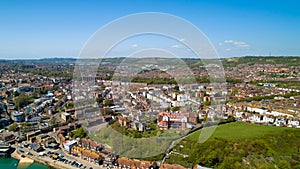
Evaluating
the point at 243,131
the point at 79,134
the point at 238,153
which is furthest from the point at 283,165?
the point at 79,134

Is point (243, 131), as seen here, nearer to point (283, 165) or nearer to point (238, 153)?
point (238, 153)

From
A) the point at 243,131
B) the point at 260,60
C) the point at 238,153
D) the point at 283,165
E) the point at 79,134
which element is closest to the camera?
the point at 283,165

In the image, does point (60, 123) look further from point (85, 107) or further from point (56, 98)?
point (56, 98)

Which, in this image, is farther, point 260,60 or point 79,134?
point 260,60

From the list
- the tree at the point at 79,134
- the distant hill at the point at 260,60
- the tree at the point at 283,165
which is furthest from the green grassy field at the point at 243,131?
the distant hill at the point at 260,60

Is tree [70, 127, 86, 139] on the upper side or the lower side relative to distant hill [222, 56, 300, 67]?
lower

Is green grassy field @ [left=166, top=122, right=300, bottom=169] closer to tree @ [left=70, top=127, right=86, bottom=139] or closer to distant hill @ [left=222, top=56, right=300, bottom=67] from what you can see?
tree @ [left=70, top=127, right=86, bottom=139]

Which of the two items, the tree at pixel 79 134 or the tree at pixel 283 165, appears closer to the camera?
the tree at pixel 283 165

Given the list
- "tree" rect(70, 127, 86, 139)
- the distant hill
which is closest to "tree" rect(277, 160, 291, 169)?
"tree" rect(70, 127, 86, 139)

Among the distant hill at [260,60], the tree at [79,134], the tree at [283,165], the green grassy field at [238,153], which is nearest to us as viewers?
the tree at [283,165]

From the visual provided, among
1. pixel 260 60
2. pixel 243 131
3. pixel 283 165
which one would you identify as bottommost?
pixel 243 131

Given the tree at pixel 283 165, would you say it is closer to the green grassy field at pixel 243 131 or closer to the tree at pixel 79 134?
the green grassy field at pixel 243 131

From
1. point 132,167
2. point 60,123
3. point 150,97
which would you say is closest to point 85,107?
point 60,123
